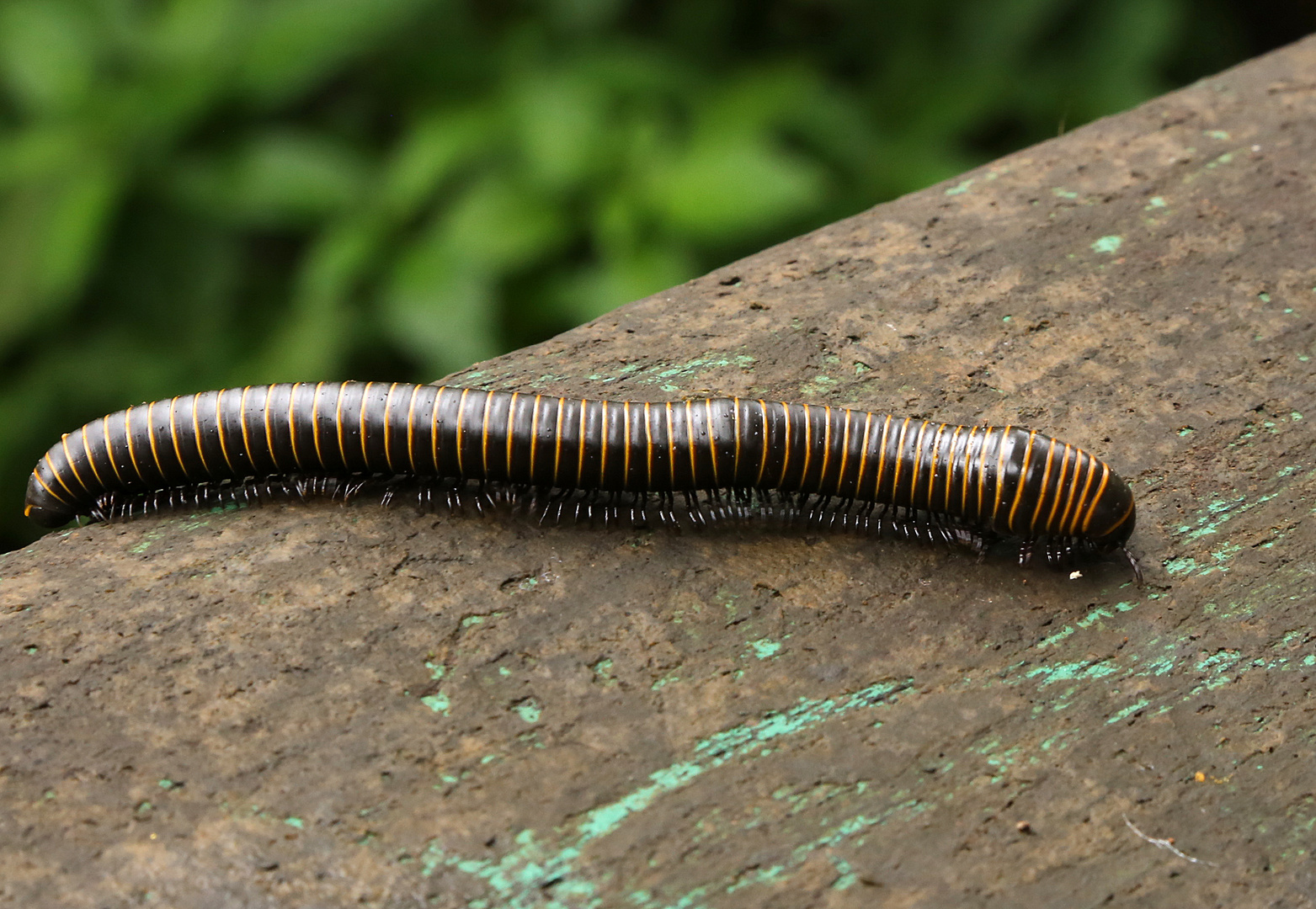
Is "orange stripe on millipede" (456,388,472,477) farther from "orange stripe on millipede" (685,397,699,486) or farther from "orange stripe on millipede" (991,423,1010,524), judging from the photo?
"orange stripe on millipede" (991,423,1010,524)

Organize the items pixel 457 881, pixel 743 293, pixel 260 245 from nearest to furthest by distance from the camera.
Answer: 1. pixel 457 881
2. pixel 743 293
3. pixel 260 245

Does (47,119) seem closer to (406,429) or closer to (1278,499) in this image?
(406,429)

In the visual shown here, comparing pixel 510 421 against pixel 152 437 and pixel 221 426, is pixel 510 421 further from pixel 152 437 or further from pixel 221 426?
pixel 152 437

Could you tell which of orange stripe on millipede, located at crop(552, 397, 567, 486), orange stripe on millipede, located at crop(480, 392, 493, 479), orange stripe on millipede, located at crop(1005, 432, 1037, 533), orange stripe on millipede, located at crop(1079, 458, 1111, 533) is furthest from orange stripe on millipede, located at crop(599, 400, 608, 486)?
orange stripe on millipede, located at crop(1079, 458, 1111, 533)

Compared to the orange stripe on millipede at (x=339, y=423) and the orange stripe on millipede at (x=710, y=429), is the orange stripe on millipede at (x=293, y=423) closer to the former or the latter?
the orange stripe on millipede at (x=339, y=423)

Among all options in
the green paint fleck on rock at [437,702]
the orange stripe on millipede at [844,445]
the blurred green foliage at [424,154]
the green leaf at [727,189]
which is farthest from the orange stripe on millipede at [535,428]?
the green leaf at [727,189]

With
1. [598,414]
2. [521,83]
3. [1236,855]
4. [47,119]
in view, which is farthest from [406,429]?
[47,119]
